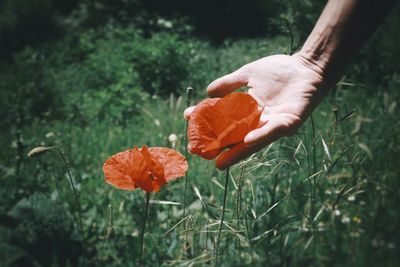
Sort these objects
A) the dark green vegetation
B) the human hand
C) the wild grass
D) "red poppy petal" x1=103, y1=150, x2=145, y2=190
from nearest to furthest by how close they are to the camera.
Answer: the wild grass, the dark green vegetation, the human hand, "red poppy petal" x1=103, y1=150, x2=145, y2=190

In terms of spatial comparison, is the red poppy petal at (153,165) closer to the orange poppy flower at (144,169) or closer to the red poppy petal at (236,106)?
the orange poppy flower at (144,169)

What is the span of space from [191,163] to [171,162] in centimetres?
130

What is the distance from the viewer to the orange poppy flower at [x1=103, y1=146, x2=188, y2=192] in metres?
→ 1.43

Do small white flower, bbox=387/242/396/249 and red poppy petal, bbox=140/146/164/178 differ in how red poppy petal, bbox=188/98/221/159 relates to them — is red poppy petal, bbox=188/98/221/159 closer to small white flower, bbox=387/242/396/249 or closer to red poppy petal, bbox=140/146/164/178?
red poppy petal, bbox=140/146/164/178

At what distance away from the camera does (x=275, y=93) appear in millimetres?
1824

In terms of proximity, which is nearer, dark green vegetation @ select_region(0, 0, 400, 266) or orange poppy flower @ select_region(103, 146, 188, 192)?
dark green vegetation @ select_region(0, 0, 400, 266)

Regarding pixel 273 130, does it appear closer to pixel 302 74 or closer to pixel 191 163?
pixel 302 74

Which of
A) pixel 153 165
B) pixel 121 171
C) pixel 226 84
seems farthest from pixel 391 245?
pixel 226 84

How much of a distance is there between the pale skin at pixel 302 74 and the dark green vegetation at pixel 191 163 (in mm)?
122

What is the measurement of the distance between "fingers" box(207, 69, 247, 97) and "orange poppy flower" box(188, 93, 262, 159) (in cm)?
44

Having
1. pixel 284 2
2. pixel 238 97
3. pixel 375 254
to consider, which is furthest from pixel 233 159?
pixel 284 2

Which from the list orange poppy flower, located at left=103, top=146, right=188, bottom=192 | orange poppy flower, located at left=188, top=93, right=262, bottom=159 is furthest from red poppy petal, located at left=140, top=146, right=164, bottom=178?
orange poppy flower, located at left=188, top=93, right=262, bottom=159

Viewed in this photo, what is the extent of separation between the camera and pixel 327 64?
5.70 feet

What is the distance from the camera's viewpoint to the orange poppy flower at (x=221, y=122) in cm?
137
